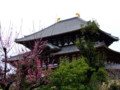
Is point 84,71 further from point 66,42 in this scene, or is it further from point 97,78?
point 66,42

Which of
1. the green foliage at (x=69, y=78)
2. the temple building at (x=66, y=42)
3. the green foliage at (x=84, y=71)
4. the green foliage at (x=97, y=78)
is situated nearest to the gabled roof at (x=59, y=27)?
the temple building at (x=66, y=42)

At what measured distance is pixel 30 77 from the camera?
1039 centimetres

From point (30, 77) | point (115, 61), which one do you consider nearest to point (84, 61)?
point (30, 77)

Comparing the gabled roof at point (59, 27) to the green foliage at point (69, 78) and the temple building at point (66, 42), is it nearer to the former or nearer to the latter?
the temple building at point (66, 42)

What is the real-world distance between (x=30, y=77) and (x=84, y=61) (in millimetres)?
3616

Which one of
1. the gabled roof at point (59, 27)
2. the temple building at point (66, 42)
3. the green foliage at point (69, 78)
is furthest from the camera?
the gabled roof at point (59, 27)

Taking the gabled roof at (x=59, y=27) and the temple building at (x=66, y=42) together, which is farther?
the gabled roof at (x=59, y=27)

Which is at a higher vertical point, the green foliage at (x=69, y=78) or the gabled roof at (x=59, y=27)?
the gabled roof at (x=59, y=27)

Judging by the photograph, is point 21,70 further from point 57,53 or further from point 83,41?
point 57,53

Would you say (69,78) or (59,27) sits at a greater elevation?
(59,27)

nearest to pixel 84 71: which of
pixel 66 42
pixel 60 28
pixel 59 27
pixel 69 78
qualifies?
pixel 69 78

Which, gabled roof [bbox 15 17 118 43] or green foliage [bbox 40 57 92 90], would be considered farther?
gabled roof [bbox 15 17 118 43]

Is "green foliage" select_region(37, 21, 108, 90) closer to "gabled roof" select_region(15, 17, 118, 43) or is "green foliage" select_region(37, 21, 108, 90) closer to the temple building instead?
the temple building

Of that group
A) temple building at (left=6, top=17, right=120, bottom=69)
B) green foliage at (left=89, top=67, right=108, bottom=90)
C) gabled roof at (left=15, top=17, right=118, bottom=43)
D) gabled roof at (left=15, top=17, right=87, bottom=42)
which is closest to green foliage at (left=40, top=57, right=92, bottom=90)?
green foliage at (left=89, top=67, right=108, bottom=90)
